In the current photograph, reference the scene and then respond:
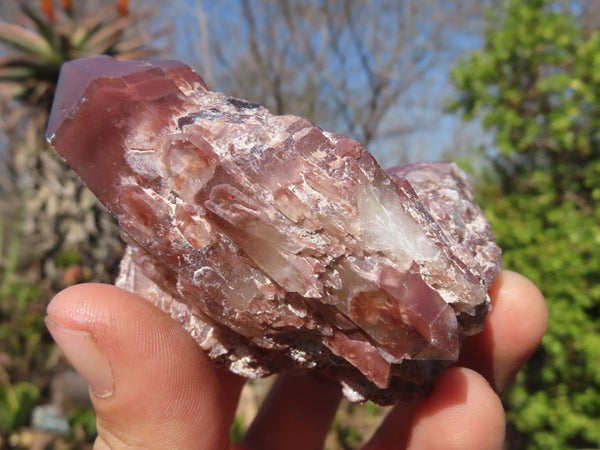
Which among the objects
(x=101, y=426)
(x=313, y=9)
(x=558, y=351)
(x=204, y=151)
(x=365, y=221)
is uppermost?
(x=313, y=9)

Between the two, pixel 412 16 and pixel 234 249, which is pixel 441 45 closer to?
pixel 412 16

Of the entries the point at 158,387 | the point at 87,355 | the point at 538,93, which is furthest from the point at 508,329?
the point at 538,93

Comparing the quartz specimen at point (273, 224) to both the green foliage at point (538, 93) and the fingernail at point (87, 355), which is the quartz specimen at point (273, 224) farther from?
the green foliage at point (538, 93)

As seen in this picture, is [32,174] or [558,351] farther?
[32,174]

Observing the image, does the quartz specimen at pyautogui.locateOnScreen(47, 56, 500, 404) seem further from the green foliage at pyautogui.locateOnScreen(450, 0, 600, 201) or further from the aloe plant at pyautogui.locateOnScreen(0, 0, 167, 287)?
the aloe plant at pyautogui.locateOnScreen(0, 0, 167, 287)

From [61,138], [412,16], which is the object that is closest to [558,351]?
[61,138]

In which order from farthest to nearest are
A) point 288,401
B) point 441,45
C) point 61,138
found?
point 441,45 < point 288,401 < point 61,138

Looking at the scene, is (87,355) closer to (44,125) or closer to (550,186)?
(550,186)
